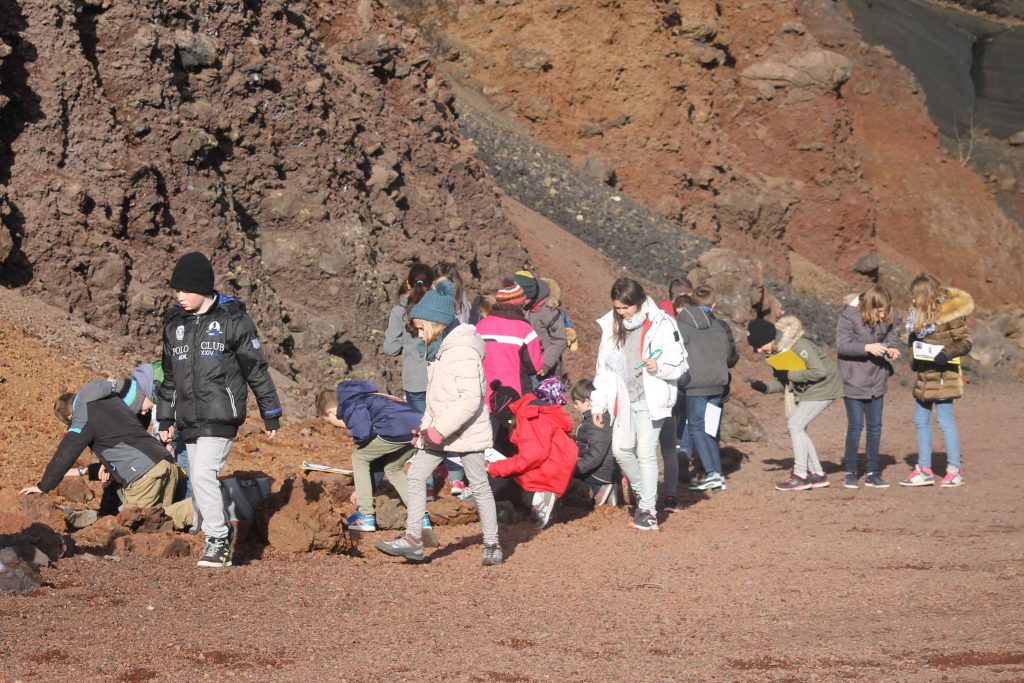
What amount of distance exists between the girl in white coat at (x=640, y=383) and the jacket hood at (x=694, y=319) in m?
1.96

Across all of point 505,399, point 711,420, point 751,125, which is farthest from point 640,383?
point 751,125

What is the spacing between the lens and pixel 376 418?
349 inches

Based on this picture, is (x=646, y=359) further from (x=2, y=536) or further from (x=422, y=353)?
(x=2, y=536)

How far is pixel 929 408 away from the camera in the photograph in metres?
11.6

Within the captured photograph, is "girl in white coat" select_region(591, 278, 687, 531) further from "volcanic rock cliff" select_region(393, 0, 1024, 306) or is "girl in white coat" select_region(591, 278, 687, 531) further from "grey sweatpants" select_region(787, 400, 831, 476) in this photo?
"volcanic rock cliff" select_region(393, 0, 1024, 306)

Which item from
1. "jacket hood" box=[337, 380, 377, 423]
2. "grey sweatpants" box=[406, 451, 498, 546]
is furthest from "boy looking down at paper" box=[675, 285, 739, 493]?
"grey sweatpants" box=[406, 451, 498, 546]

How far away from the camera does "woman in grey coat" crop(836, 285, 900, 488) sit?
11391mm

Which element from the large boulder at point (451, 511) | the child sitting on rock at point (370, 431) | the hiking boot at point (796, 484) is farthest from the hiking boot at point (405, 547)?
the hiking boot at point (796, 484)

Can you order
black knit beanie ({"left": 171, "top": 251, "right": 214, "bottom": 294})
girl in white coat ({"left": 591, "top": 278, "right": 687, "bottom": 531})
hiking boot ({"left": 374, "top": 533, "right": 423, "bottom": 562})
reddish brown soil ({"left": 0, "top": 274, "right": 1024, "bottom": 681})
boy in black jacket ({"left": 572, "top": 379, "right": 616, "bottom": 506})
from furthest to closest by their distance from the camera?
boy in black jacket ({"left": 572, "top": 379, "right": 616, "bottom": 506})
girl in white coat ({"left": 591, "top": 278, "right": 687, "bottom": 531})
hiking boot ({"left": 374, "top": 533, "right": 423, "bottom": 562})
black knit beanie ({"left": 171, "top": 251, "right": 214, "bottom": 294})
reddish brown soil ({"left": 0, "top": 274, "right": 1024, "bottom": 681})

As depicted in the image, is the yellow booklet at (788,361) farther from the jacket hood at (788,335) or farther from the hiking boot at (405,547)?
the hiking boot at (405,547)

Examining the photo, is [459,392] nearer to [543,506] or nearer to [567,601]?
[567,601]

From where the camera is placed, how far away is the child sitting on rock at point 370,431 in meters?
8.84

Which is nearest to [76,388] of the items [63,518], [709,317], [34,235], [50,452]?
[50,452]

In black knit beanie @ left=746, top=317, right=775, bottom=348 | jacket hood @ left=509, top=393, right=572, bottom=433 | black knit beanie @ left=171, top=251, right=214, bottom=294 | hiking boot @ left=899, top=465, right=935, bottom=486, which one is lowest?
hiking boot @ left=899, top=465, right=935, bottom=486
